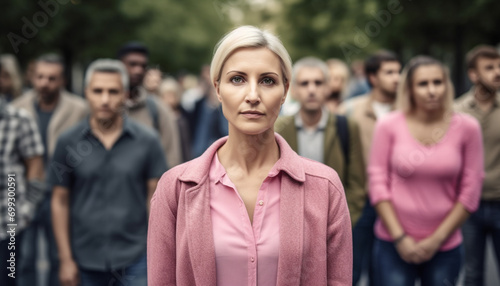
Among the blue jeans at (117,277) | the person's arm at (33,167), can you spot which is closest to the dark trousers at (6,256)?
the person's arm at (33,167)

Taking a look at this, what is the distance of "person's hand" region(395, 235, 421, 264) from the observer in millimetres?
4832

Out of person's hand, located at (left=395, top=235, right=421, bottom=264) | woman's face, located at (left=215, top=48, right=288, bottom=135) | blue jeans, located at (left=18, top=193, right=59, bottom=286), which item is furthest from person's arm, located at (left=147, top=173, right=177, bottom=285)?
blue jeans, located at (left=18, top=193, right=59, bottom=286)

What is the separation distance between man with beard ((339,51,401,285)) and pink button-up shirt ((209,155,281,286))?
3635mm

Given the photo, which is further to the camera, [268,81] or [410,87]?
[410,87]

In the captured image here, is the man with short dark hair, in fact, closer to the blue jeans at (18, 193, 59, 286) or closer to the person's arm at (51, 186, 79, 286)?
the person's arm at (51, 186, 79, 286)

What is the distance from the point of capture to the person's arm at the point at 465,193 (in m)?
4.83

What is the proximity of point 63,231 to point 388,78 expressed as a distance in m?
3.89

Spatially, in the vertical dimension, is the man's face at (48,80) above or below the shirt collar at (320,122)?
above

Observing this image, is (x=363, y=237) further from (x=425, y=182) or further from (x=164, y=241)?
(x=164, y=241)

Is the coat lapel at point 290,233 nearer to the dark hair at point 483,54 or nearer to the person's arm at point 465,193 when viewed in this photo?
the person's arm at point 465,193

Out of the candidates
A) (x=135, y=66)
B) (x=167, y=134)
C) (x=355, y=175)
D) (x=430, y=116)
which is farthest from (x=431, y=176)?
(x=135, y=66)

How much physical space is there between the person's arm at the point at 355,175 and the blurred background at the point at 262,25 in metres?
3.40

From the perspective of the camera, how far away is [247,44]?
8.32ft

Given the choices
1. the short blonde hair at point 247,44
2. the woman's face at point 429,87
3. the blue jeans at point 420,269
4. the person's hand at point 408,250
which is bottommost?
the blue jeans at point 420,269
